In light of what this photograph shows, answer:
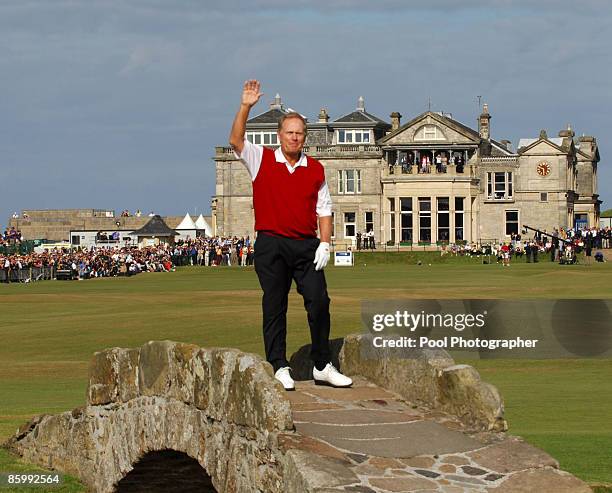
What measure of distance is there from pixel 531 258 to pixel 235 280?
101 feet

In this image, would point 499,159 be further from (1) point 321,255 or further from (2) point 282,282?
(1) point 321,255

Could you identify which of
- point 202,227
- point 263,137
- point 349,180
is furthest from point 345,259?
point 202,227

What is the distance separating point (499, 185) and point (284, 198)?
104 meters

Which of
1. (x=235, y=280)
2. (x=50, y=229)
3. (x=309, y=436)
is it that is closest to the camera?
(x=309, y=436)

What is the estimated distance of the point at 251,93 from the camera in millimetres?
12188

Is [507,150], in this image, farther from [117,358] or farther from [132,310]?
[117,358]

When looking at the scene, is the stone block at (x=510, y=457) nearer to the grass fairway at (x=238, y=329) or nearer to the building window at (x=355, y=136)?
the grass fairway at (x=238, y=329)

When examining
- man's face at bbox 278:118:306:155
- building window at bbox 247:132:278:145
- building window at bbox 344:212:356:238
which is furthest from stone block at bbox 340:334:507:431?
building window at bbox 344:212:356:238

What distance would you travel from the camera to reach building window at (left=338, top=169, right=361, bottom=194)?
115 m

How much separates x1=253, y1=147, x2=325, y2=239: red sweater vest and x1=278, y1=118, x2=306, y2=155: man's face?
0.16m

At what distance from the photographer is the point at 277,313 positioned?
12.3m

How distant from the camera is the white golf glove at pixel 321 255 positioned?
39.6 ft

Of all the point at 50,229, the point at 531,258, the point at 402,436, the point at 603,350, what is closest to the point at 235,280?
the point at 531,258

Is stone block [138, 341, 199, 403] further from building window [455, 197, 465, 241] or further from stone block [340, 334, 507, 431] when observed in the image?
building window [455, 197, 465, 241]
